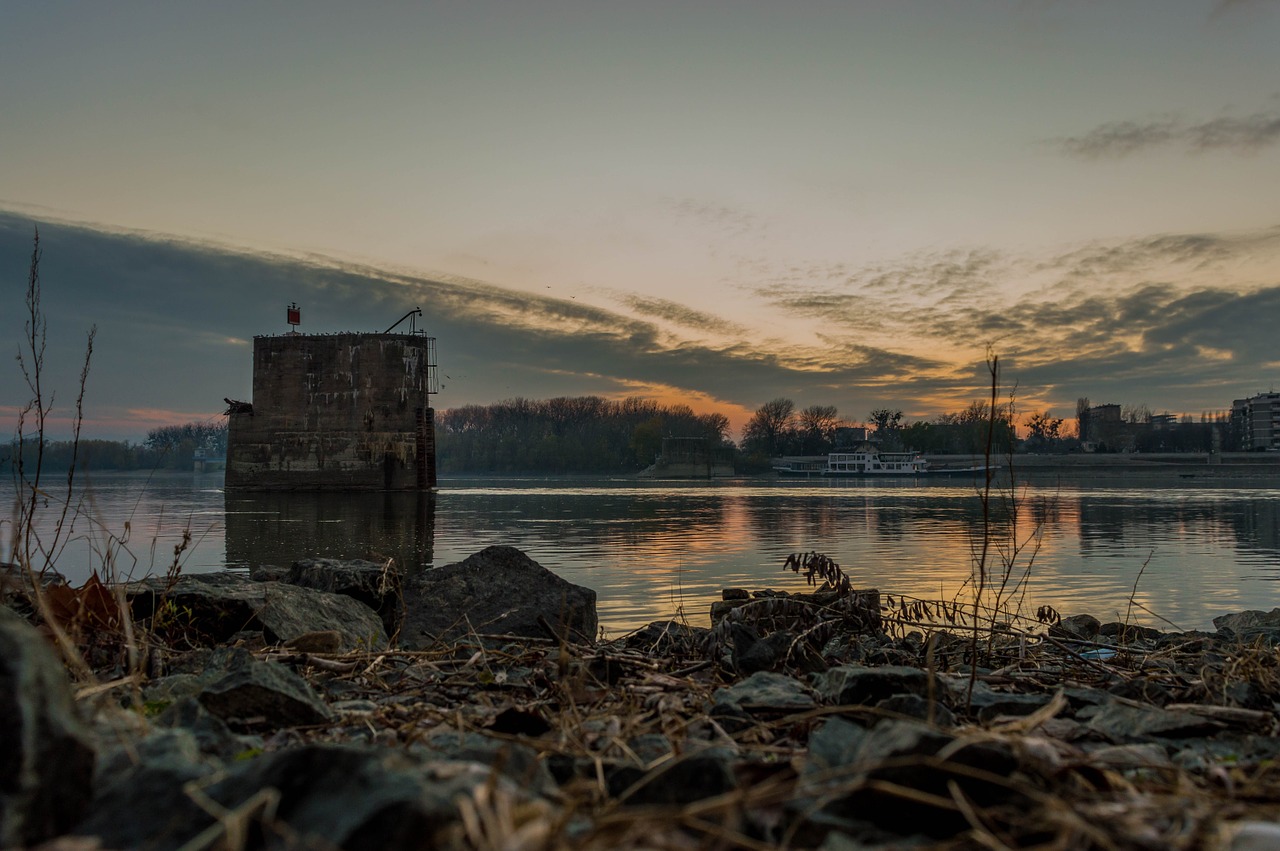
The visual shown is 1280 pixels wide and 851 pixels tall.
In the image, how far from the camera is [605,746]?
2.43 metres

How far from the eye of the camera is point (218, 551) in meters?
17.1

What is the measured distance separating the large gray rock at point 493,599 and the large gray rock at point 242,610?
658 mm

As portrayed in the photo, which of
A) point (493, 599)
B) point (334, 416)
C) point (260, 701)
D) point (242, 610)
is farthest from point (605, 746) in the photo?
point (334, 416)

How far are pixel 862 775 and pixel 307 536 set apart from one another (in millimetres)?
20967

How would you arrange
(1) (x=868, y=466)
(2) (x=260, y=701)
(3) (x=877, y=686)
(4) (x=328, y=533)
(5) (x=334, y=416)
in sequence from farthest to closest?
1. (1) (x=868, y=466)
2. (5) (x=334, y=416)
3. (4) (x=328, y=533)
4. (3) (x=877, y=686)
5. (2) (x=260, y=701)

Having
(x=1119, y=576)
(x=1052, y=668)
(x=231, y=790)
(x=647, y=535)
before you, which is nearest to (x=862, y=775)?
(x=231, y=790)

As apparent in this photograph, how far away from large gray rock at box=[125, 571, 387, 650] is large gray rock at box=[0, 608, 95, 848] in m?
3.62

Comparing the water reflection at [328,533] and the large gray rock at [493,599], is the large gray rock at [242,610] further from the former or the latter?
the water reflection at [328,533]

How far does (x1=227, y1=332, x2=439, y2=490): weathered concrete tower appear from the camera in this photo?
157ft

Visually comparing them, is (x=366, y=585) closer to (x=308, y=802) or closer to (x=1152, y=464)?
(x=308, y=802)

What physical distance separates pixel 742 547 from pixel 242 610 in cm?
1418

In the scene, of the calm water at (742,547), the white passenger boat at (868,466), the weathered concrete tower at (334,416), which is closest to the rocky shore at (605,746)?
the calm water at (742,547)

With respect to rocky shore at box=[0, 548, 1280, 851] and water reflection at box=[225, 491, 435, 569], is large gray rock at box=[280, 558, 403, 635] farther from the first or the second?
rocky shore at box=[0, 548, 1280, 851]

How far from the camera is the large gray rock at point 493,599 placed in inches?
255
